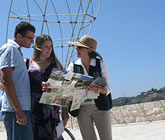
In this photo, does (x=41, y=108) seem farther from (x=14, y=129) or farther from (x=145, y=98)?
(x=145, y=98)

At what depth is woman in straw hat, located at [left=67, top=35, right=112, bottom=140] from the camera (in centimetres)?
210

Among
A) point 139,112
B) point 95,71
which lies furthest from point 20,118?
point 139,112

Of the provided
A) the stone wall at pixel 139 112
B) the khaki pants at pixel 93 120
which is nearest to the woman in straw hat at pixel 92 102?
the khaki pants at pixel 93 120

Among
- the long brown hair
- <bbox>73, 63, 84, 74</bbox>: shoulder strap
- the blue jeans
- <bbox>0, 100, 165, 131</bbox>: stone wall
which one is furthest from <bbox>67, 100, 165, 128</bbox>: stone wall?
the blue jeans

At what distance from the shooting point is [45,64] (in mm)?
1926

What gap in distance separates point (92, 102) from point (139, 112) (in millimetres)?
4985

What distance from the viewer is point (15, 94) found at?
5.21ft

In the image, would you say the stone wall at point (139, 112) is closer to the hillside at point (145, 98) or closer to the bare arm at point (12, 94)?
the bare arm at point (12, 94)

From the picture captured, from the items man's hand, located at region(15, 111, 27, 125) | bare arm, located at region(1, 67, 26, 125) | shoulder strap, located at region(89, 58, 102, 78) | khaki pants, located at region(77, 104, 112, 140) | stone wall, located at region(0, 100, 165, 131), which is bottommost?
stone wall, located at region(0, 100, 165, 131)

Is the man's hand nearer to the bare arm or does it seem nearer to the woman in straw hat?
the bare arm

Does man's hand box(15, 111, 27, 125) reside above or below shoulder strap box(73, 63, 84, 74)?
below

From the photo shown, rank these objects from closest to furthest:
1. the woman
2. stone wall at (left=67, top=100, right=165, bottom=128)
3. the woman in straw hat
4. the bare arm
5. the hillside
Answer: the bare arm < the woman < the woman in straw hat < stone wall at (left=67, top=100, right=165, bottom=128) < the hillside

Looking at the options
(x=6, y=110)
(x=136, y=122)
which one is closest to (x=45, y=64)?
(x=6, y=110)

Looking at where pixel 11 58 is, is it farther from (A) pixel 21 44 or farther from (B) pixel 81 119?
(B) pixel 81 119
